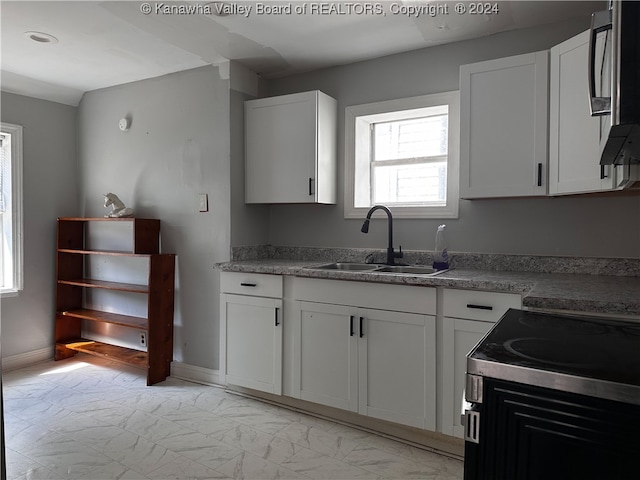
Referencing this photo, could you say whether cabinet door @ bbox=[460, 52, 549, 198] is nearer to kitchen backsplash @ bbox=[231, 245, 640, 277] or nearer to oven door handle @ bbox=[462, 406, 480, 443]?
kitchen backsplash @ bbox=[231, 245, 640, 277]

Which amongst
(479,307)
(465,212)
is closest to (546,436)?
(479,307)

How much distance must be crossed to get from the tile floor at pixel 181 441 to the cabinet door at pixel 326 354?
19cm

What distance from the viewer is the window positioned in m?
3.55

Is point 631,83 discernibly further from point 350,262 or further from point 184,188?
point 184,188

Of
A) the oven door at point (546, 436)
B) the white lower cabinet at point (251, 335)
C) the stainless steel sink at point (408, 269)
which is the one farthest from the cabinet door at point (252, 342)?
the oven door at point (546, 436)

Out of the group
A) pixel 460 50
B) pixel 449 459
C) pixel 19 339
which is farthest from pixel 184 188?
pixel 449 459

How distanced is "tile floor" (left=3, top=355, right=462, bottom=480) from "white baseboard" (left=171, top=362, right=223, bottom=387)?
2.9 inches

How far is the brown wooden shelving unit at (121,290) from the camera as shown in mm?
3240

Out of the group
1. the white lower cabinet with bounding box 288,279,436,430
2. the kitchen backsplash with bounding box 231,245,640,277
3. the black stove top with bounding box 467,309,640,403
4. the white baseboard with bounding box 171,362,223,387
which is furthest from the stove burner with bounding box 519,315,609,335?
the white baseboard with bounding box 171,362,223,387

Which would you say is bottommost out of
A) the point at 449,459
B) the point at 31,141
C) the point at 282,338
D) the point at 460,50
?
the point at 449,459

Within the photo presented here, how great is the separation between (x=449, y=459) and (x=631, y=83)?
196 cm

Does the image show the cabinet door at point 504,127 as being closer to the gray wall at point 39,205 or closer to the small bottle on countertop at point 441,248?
the small bottle on countertop at point 441,248

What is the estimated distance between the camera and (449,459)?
2.20 meters

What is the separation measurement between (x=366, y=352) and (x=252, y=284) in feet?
2.89
